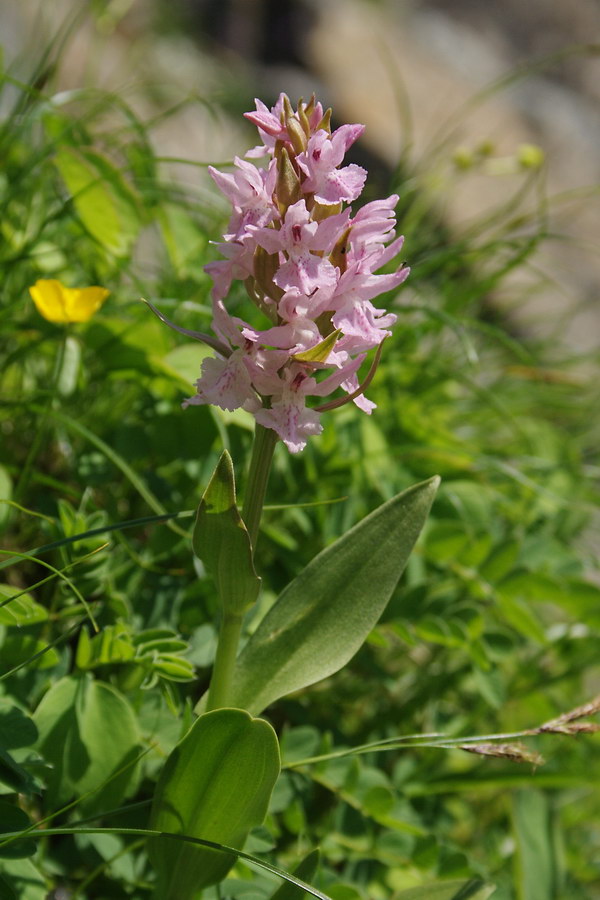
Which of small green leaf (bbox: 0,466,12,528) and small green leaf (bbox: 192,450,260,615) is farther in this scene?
small green leaf (bbox: 0,466,12,528)

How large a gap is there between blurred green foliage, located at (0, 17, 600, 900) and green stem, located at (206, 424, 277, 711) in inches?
2.3

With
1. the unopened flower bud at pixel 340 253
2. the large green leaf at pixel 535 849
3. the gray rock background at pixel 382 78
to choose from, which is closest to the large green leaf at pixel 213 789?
the unopened flower bud at pixel 340 253

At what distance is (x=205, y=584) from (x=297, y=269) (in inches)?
21.6

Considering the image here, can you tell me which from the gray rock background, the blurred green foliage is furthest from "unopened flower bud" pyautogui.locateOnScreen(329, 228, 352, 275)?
the gray rock background

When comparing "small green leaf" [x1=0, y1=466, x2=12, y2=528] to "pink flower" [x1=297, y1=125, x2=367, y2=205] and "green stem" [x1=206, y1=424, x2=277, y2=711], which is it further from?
"pink flower" [x1=297, y1=125, x2=367, y2=205]

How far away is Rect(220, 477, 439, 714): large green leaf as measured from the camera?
0.95m

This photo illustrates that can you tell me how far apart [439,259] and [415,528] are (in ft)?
2.44

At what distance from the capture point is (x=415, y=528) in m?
0.95

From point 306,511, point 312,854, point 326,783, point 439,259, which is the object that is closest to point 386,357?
point 439,259

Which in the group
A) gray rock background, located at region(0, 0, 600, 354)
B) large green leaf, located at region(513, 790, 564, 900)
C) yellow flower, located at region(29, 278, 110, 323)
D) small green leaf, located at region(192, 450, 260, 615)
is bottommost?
gray rock background, located at region(0, 0, 600, 354)

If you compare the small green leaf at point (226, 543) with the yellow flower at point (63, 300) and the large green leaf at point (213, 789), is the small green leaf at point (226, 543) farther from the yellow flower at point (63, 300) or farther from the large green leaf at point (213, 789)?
the yellow flower at point (63, 300)

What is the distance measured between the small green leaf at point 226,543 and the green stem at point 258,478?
0.12 ft

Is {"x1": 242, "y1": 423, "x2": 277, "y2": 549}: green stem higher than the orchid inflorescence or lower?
lower

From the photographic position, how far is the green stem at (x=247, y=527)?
890mm
